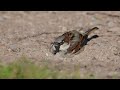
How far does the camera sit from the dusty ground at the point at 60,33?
754 centimetres

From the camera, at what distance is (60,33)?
9.12m

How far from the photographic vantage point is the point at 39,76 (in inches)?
258

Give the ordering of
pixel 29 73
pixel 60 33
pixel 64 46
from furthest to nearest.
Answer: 1. pixel 60 33
2. pixel 64 46
3. pixel 29 73

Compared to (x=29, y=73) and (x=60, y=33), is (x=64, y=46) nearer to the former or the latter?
(x=60, y=33)

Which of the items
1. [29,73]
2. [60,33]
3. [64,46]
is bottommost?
[29,73]

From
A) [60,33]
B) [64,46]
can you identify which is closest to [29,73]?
[64,46]

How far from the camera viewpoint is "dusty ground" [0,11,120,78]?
24.7 feet

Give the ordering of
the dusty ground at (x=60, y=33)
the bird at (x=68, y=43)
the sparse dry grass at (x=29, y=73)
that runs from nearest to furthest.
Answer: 1. the sparse dry grass at (x=29, y=73)
2. the dusty ground at (x=60, y=33)
3. the bird at (x=68, y=43)

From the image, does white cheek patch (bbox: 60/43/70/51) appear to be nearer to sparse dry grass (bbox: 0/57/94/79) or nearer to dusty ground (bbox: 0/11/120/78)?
dusty ground (bbox: 0/11/120/78)

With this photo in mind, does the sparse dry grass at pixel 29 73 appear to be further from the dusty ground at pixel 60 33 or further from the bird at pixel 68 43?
the bird at pixel 68 43

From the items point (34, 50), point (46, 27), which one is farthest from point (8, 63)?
point (46, 27)

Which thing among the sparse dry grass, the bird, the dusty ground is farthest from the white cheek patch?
the sparse dry grass

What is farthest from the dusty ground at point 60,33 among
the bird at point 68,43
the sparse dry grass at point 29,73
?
the sparse dry grass at point 29,73
